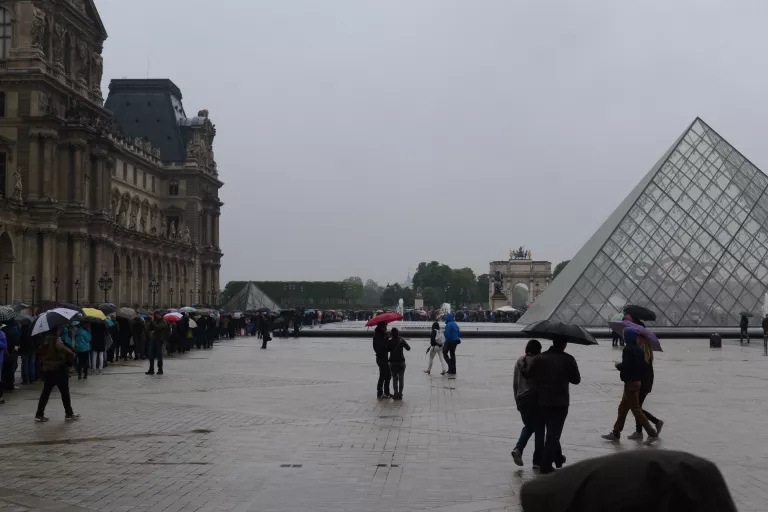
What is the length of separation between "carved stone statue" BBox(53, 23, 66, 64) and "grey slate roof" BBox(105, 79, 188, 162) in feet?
137

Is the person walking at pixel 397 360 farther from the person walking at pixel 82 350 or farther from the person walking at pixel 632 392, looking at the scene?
the person walking at pixel 82 350

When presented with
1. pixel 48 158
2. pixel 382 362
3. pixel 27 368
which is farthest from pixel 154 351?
pixel 48 158

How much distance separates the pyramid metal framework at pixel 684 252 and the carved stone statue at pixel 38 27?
3158 cm

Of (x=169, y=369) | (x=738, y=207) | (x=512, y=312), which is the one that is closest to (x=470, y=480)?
(x=169, y=369)

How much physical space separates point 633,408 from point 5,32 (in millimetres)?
48963

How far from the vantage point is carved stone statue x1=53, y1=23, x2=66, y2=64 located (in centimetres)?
5394

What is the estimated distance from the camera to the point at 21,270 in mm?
50688

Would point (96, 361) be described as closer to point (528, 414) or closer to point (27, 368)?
point (27, 368)

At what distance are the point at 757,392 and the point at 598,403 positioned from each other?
3.90 m

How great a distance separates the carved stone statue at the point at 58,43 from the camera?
53.9 meters

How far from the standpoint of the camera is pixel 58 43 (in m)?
54.2

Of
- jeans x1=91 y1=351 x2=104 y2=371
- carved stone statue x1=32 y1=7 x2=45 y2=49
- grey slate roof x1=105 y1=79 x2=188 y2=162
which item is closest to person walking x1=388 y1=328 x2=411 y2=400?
jeans x1=91 y1=351 x2=104 y2=371

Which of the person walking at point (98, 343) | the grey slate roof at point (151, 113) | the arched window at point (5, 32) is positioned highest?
the grey slate roof at point (151, 113)

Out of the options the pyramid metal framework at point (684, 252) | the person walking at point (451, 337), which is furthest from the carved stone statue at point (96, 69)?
A: the person walking at point (451, 337)
